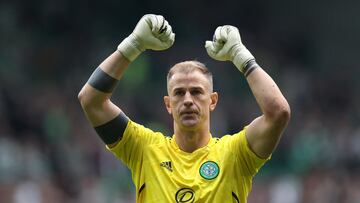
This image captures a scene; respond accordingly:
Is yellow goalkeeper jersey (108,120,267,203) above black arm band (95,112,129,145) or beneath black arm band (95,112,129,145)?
beneath

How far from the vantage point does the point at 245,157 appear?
7297 mm

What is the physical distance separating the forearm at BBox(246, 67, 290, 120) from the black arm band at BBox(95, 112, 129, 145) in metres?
0.99

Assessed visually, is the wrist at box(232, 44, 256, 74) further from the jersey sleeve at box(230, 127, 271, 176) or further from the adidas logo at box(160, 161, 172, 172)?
the adidas logo at box(160, 161, 172, 172)

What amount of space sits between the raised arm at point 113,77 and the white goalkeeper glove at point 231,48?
1.13 feet

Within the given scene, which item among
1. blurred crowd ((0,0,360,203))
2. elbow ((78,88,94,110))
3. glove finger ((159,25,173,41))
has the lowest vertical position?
blurred crowd ((0,0,360,203))

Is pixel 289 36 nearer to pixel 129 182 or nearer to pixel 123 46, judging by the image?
pixel 129 182

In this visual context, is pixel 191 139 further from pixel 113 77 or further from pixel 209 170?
pixel 113 77

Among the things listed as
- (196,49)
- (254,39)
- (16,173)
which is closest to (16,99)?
(16,173)

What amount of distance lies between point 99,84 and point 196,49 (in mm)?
11407

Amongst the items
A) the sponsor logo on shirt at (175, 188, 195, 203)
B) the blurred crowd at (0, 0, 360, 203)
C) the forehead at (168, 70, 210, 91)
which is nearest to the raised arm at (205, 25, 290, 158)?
the forehead at (168, 70, 210, 91)

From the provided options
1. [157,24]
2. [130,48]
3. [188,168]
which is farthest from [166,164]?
[157,24]

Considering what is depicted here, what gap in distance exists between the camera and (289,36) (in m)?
20.1

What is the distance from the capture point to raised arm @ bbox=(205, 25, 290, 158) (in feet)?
23.4

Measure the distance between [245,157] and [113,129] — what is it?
0.97 m
